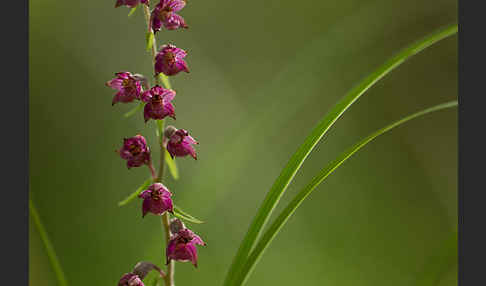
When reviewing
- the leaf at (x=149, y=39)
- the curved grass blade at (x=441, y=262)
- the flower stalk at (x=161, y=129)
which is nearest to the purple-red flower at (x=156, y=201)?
the flower stalk at (x=161, y=129)

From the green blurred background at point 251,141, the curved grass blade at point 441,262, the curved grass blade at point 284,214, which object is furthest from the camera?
the green blurred background at point 251,141

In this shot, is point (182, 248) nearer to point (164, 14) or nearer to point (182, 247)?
point (182, 247)

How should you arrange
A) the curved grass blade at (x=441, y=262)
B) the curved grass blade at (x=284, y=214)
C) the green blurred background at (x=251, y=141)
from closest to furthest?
the curved grass blade at (x=284, y=214)
the curved grass blade at (x=441, y=262)
the green blurred background at (x=251, y=141)

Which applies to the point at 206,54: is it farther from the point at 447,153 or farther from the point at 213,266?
the point at 447,153

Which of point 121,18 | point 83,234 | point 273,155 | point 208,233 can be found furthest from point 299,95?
point 83,234

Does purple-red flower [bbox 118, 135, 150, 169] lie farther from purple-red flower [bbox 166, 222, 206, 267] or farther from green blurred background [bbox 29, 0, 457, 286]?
green blurred background [bbox 29, 0, 457, 286]

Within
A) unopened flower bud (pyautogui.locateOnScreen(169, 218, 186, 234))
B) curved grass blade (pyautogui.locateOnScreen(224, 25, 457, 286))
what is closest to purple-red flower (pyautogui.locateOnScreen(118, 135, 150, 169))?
unopened flower bud (pyautogui.locateOnScreen(169, 218, 186, 234))

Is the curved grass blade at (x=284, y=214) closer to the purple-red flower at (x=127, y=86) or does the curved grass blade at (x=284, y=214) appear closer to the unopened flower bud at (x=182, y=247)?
the unopened flower bud at (x=182, y=247)
